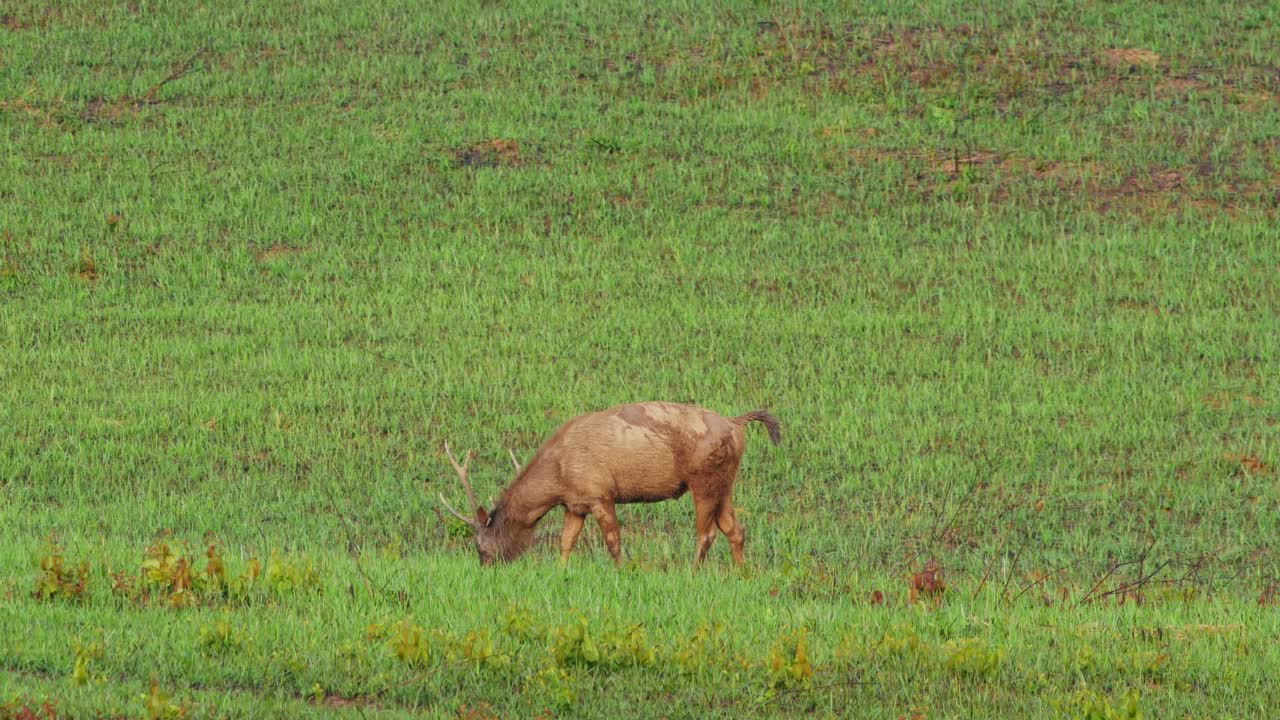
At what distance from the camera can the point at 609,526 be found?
10.6 meters

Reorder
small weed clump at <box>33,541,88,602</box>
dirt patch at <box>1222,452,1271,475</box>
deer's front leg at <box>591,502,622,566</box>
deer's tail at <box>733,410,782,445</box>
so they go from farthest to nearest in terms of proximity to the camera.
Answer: dirt patch at <box>1222,452,1271,475</box>, deer's tail at <box>733,410,782,445</box>, deer's front leg at <box>591,502,622,566</box>, small weed clump at <box>33,541,88,602</box>

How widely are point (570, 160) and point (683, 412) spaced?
1386 centimetres

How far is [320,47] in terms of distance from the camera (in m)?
28.2

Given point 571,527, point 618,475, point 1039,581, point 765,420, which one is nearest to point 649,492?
point 618,475

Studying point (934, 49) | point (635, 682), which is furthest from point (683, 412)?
point (934, 49)

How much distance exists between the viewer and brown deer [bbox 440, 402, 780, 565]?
34.7 ft

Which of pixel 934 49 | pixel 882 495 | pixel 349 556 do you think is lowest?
pixel 882 495

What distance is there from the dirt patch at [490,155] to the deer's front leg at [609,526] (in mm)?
13919

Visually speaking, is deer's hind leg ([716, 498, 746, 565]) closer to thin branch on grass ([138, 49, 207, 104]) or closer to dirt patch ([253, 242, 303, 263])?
dirt patch ([253, 242, 303, 263])

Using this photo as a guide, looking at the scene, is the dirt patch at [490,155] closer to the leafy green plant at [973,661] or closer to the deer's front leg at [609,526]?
the deer's front leg at [609,526]

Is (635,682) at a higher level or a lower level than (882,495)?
higher

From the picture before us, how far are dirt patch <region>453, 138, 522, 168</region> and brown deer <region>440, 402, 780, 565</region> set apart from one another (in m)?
13.6

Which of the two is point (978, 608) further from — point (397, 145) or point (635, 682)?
point (397, 145)

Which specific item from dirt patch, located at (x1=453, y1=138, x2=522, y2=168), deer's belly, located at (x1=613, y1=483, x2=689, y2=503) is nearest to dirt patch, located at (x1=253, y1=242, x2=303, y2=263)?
dirt patch, located at (x1=453, y1=138, x2=522, y2=168)
